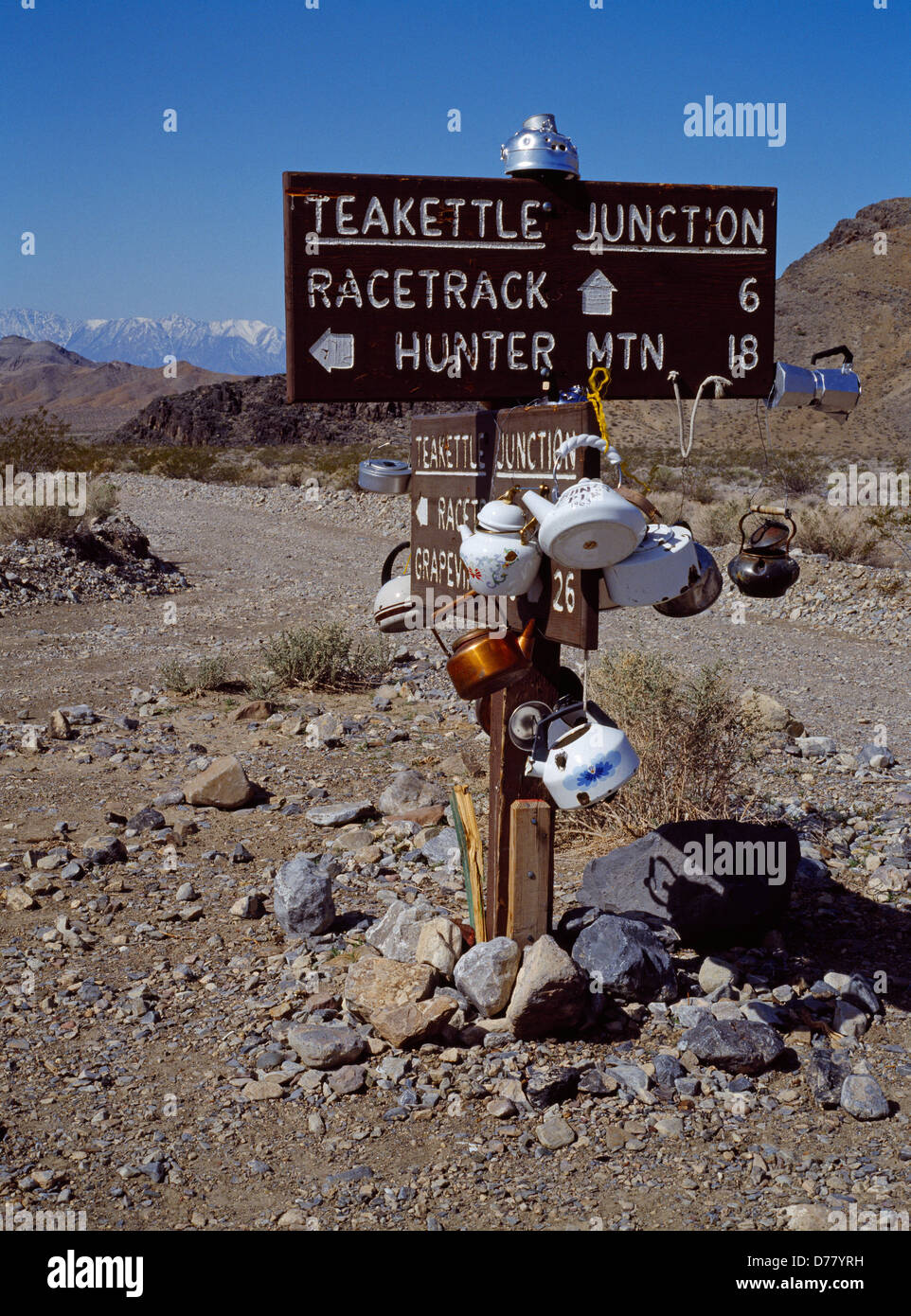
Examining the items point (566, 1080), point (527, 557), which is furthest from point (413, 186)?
point (566, 1080)

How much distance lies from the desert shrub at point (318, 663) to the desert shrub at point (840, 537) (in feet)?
22.4

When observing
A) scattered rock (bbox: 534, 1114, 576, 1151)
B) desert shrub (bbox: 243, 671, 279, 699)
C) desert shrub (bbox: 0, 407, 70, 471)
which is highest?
desert shrub (bbox: 0, 407, 70, 471)

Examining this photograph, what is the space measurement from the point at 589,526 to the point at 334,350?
0.92m

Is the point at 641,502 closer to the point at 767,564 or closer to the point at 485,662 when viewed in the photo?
the point at 485,662

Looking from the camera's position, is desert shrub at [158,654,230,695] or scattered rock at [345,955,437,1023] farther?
desert shrub at [158,654,230,695]

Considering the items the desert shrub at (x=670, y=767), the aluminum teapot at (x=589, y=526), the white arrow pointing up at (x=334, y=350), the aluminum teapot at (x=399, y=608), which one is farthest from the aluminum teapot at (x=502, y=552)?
the desert shrub at (x=670, y=767)

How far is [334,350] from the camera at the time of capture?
3018mm

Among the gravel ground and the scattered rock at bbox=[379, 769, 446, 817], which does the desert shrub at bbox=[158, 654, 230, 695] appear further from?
the scattered rock at bbox=[379, 769, 446, 817]

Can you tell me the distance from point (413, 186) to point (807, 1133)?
8.50ft

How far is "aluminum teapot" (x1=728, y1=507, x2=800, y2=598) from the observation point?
11.2 ft

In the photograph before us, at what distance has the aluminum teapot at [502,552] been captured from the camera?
9.29 ft

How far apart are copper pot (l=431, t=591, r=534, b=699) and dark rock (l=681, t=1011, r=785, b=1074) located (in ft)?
3.62

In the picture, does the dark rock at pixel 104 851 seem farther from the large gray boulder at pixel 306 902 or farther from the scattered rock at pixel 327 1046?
the scattered rock at pixel 327 1046

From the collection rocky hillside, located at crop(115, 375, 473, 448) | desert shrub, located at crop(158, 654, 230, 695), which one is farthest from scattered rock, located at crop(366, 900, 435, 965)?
rocky hillside, located at crop(115, 375, 473, 448)
